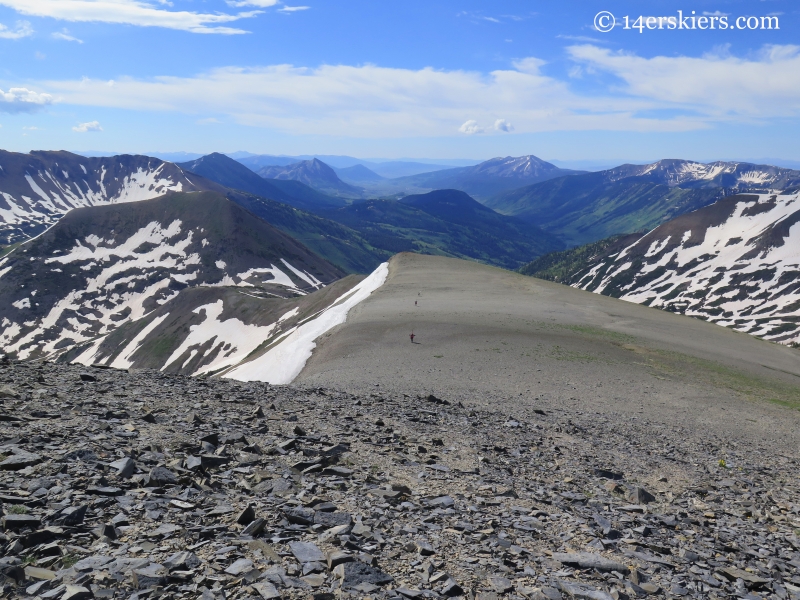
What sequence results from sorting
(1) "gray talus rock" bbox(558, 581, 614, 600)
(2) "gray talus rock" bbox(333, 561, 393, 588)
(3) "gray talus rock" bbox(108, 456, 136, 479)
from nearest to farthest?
(2) "gray talus rock" bbox(333, 561, 393, 588) < (1) "gray talus rock" bbox(558, 581, 614, 600) < (3) "gray talus rock" bbox(108, 456, 136, 479)

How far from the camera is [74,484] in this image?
498 inches

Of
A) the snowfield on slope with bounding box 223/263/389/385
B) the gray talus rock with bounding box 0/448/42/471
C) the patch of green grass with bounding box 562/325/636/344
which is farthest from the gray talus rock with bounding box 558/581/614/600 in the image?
the patch of green grass with bounding box 562/325/636/344

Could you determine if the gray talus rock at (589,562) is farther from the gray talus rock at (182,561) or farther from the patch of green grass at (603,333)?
the patch of green grass at (603,333)

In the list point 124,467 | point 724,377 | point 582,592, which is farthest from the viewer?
point 724,377

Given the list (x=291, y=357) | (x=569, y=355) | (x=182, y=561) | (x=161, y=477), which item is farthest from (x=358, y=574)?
(x=291, y=357)

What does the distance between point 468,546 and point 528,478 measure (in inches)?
280

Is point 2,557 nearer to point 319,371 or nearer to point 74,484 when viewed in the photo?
point 74,484

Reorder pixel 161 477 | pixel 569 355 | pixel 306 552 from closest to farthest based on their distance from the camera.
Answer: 1. pixel 306 552
2. pixel 161 477
3. pixel 569 355

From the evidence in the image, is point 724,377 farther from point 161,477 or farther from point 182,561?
point 182,561

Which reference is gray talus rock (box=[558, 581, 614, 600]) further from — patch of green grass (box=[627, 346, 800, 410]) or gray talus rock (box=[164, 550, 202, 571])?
patch of green grass (box=[627, 346, 800, 410])

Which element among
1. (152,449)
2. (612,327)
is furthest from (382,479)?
(612,327)

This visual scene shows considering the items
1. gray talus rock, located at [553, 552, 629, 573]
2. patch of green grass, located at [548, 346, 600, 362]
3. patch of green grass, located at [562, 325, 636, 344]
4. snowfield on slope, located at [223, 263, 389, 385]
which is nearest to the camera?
gray talus rock, located at [553, 552, 629, 573]

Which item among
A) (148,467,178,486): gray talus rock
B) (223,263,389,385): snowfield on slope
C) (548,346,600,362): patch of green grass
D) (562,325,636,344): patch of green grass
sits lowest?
(223,263,389,385): snowfield on slope

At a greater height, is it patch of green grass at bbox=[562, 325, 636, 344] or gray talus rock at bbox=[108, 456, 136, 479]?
gray talus rock at bbox=[108, 456, 136, 479]
